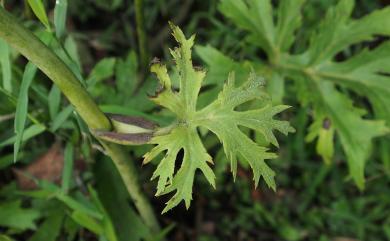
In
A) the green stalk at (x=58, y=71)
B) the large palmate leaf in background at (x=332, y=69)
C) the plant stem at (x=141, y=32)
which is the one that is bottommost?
the large palmate leaf in background at (x=332, y=69)

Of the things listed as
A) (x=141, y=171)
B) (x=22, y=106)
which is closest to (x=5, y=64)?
(x=22, y=106)

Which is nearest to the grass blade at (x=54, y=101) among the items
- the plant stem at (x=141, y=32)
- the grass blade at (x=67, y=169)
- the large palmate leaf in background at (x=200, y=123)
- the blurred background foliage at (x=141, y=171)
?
the blurred background foliage at (x=141, y=171)

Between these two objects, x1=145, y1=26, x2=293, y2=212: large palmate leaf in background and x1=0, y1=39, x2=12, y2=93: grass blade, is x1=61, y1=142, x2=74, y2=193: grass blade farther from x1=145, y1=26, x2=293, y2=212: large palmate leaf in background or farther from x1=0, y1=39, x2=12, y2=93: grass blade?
x1=145, y1=26, x2=293, y2=212: large palmate leaf in background

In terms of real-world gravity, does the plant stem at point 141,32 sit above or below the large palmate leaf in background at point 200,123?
above

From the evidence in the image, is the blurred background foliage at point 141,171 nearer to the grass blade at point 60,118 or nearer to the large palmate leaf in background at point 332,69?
the grass blade at point 60,118

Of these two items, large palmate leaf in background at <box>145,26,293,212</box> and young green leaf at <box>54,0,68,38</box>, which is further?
young green leaf at <box>54,0,68,38</box>

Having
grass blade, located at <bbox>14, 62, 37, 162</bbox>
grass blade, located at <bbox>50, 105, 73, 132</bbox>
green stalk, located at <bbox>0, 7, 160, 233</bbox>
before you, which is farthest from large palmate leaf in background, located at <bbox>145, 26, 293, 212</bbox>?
grass blade, located at <bbox>50, 105, 73, 132</bbox>
